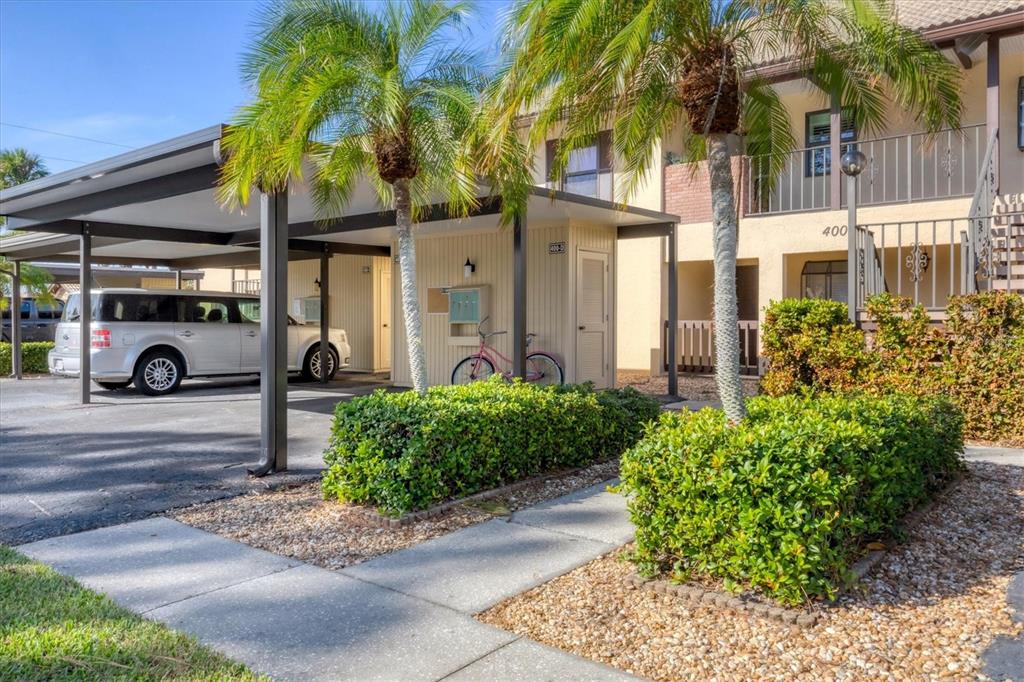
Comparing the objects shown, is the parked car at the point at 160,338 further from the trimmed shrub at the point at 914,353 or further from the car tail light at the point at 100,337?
the trimmed shrub at the point at 914,353

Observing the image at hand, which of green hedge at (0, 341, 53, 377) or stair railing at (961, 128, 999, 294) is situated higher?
stair railing at (961, 128, 999, 294)

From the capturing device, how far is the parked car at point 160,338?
12391mm

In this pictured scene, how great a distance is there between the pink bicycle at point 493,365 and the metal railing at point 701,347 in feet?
11.7

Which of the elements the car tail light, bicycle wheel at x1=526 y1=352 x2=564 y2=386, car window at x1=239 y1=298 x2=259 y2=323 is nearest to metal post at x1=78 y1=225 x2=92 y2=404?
the car tail light

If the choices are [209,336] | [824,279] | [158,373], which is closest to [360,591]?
[158,373]

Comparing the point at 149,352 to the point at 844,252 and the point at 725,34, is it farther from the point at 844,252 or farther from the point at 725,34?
the point at 844,252

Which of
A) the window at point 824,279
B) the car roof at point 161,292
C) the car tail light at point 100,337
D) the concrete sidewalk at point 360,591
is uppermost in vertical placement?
the window at point 824,279

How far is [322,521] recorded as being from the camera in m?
5.39

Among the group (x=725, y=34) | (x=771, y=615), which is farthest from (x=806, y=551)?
(x=725, y=34)

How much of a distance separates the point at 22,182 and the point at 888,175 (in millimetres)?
28114

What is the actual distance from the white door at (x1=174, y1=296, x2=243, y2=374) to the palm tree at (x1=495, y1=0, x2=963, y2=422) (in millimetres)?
9589

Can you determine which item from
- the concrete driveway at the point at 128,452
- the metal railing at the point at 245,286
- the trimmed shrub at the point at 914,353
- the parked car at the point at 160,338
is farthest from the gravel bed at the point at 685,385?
the metal railing at the point at 245,286

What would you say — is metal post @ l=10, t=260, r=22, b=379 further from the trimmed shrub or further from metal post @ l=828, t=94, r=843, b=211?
metal post @ l=828, t=94, r=843, b=211

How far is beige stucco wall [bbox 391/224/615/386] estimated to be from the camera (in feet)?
38.4
